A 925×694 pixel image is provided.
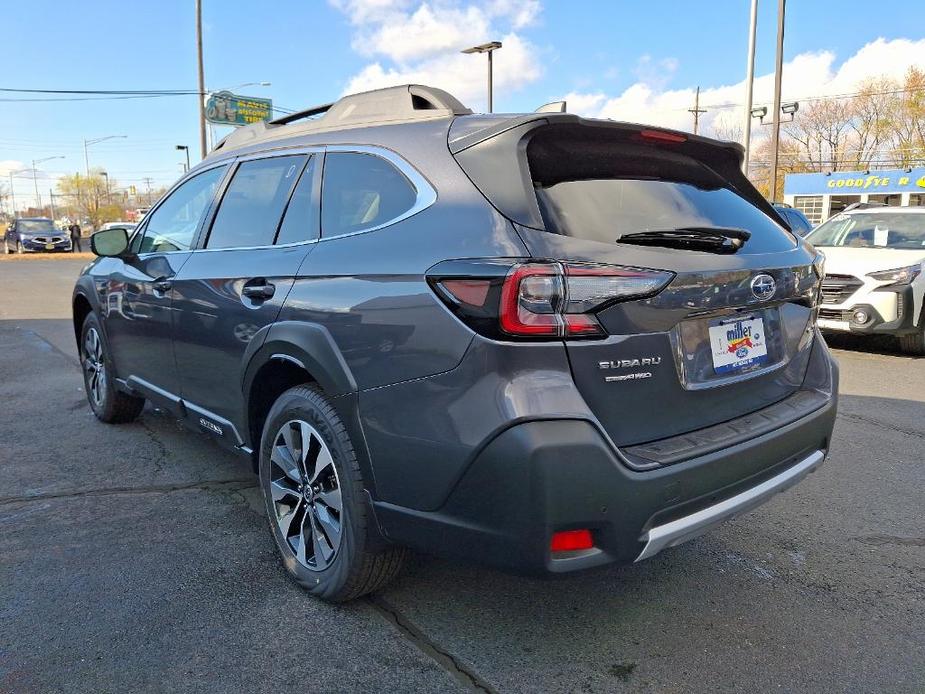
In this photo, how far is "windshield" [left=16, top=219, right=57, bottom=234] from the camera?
32.0 m

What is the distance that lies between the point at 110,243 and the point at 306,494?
96.2 inches

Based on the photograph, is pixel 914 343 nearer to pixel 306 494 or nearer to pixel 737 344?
pixel 737 344

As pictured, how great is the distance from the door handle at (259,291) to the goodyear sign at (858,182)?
40767 mm

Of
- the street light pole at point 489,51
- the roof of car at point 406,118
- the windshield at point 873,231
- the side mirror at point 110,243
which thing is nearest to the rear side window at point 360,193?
the roof of car at point 406,118

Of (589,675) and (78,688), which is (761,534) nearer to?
(589,675)

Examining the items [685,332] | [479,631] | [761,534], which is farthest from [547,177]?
[761,534]

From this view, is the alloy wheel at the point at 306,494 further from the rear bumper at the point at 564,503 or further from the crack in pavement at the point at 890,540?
the crack in pavement at the point at 890,540

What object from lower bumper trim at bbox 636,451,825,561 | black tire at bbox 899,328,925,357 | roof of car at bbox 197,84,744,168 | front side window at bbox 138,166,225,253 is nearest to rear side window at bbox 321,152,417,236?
roof of car at bbox 197,84,744,168

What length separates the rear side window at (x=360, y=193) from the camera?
8.14 feet

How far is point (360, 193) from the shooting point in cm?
265

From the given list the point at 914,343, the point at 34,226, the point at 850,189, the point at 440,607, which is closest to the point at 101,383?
the point at 440,607

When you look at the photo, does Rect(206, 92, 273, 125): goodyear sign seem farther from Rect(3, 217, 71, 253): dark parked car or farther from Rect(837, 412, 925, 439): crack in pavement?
Rect(837, 412, 925, 439): crack in pavement

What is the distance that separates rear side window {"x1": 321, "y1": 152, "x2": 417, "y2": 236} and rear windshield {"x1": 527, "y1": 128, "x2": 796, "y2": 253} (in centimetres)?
48

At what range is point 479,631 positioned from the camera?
2.49 m
